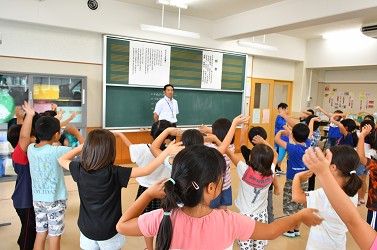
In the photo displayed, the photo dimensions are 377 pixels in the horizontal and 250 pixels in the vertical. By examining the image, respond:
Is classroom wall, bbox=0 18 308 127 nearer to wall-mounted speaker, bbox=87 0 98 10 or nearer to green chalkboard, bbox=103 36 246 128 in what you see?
green chalkboard, bbox=103 36 246 128

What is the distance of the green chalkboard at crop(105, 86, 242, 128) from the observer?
495 centimetres

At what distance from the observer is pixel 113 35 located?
4.71m

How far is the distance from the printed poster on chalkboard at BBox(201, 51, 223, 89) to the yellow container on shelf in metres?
2.79

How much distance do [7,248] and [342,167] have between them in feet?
8.66

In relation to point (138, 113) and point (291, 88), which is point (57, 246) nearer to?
point (138, 113)

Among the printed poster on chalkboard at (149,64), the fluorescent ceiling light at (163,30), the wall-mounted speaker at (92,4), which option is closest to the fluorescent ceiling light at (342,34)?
the fluorescent ceiling light at (163,30)

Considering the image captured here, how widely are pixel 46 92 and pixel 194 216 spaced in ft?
13.2

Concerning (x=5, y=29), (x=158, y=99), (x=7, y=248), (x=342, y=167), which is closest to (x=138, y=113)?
(x=158, y=99)

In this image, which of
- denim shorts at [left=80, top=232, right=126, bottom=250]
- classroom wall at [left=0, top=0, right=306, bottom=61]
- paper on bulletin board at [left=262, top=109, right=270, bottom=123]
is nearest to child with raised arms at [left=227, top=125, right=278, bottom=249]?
denim shorts at [left=80, top=232, right=126, bottom=250]

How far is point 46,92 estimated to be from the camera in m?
4.32

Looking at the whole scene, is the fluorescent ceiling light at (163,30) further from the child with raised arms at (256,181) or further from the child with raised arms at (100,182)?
the child with raised arms at (100,182)

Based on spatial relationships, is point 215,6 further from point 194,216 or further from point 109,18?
point 194,216

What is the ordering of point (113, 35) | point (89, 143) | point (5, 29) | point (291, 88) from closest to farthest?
point (89, 143)
point (5, 29)
point (113, 35)
point (291, 88)

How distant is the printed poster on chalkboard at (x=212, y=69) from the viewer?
5.80 m
